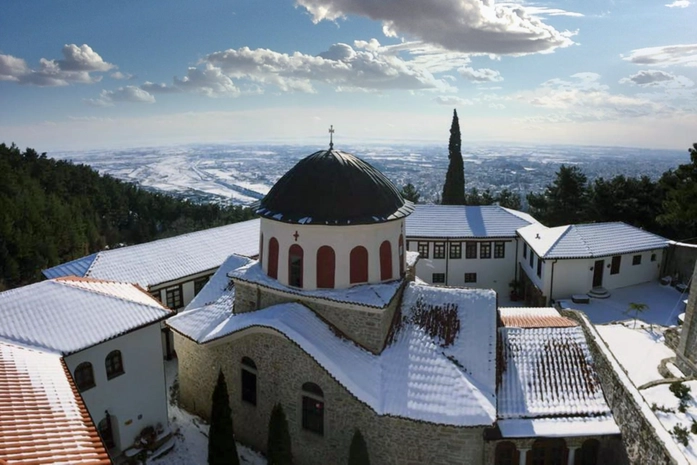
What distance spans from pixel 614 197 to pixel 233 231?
2897cm

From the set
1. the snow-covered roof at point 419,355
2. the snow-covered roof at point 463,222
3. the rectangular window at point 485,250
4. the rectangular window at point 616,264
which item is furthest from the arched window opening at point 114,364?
the rectangular window at point 616,264

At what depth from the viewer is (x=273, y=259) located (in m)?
16.8

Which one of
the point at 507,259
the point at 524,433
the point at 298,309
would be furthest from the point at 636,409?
the point at 507,259

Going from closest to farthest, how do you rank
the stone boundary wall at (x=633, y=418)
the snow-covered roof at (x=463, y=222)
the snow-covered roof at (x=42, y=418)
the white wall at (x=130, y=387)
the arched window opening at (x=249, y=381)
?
the snow-covered roof at (x=42, y=418) → the stone boundary wall at (x=633, y=418) → the white wall at (x=130, y=387) → the arched window opening at (x=249, y=381) → the snow-covered roof at (x=463, y=222)

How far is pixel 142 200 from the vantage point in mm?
54531

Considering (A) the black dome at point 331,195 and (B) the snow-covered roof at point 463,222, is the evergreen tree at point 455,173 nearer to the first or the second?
(B) the snow-covered roof at point 463,222

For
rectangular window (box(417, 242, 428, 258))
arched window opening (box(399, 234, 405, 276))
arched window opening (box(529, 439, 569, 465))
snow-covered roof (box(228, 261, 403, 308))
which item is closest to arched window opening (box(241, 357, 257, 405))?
snow-covered roof (box(228, 261, 403, 308))

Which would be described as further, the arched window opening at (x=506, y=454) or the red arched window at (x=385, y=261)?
the red arched window at (x=385, y=261)

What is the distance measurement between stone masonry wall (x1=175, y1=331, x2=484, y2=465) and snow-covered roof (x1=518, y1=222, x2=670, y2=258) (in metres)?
15.5

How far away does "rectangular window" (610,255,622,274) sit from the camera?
27219 mm

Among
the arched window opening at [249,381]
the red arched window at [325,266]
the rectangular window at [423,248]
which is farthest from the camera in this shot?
the rectangular window at [423,248]

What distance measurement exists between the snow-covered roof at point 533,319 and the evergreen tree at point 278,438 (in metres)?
8.41

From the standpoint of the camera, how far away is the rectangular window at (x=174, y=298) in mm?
24188

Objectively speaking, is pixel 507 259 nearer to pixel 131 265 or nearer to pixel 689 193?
pixel 689 193
